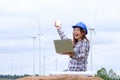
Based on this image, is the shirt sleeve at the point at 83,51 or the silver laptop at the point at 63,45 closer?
the silver laptop at the point at 63,45

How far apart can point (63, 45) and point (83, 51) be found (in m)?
0.63

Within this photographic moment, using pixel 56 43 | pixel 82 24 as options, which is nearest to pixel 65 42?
pixel 56 43

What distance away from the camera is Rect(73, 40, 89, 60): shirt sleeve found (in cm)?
1049

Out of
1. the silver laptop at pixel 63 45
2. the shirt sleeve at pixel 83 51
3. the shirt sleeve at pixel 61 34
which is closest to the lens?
the silver laptop at pixel 63 45

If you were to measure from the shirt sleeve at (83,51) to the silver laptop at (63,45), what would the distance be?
1.31 feet

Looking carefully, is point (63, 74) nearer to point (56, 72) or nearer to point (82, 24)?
point (56, 72)

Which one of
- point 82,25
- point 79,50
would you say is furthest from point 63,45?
point 82,25

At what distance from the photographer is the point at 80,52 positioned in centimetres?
1054

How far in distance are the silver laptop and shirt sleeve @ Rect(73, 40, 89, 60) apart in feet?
1.31

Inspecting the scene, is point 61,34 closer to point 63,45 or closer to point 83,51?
point 83,51

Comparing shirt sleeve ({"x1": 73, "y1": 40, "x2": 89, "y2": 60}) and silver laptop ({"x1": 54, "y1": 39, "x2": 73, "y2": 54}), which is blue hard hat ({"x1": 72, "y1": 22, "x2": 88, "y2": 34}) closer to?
shirt sleeve ({"x1": 73, "y1": 40, "x2": 89, "y2": 60})

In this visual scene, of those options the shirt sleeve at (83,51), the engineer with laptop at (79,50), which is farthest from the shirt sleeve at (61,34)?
the shirt sleeve at (83,51)

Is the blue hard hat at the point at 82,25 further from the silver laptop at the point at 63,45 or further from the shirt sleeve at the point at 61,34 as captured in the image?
the silver laptop at the point at 63,45

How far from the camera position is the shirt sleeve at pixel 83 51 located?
34.4 ft
